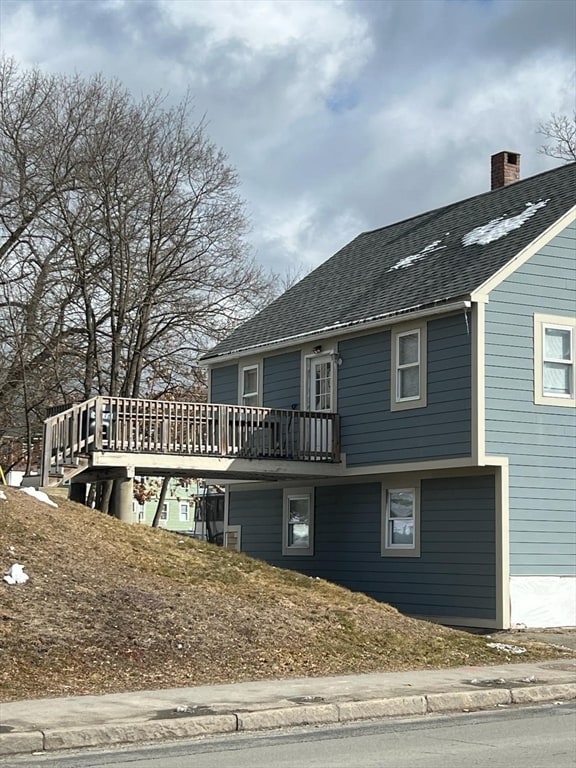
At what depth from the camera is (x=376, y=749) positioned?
10.4m

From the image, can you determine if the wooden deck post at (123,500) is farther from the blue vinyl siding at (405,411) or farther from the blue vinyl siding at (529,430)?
the blue vinyl siding at (529,430)

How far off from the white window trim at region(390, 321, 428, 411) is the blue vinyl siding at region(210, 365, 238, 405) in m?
6.64

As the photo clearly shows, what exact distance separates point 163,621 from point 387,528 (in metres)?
10.7

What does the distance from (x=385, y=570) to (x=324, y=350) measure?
5365 millimetres

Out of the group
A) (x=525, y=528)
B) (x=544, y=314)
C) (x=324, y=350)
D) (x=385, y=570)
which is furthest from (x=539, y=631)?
(x=324, y=350)

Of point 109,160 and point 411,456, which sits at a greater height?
point 109,160

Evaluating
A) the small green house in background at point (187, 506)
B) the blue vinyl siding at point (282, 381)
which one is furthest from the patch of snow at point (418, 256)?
the small green house in background at point (187, 506)

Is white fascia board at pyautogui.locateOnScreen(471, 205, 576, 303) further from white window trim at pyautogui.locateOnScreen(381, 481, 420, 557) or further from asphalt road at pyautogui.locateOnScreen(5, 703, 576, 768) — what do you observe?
asphalt road at pyautogui.locateOnScreen(5, 703, 576, 768)

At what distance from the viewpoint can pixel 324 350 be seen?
27.4 meters

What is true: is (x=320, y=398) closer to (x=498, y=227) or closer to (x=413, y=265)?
(x=413, y=265)

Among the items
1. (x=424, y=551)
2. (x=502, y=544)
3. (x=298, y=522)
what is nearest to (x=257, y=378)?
(x=298, y=522)

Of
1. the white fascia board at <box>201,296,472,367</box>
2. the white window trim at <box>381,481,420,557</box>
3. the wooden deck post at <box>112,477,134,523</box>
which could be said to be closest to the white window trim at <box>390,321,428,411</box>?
the white fascia board at <box>201,296,472,367</box>

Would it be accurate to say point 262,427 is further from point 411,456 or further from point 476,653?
point 476,653

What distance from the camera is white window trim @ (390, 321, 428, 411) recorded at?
2406cm
